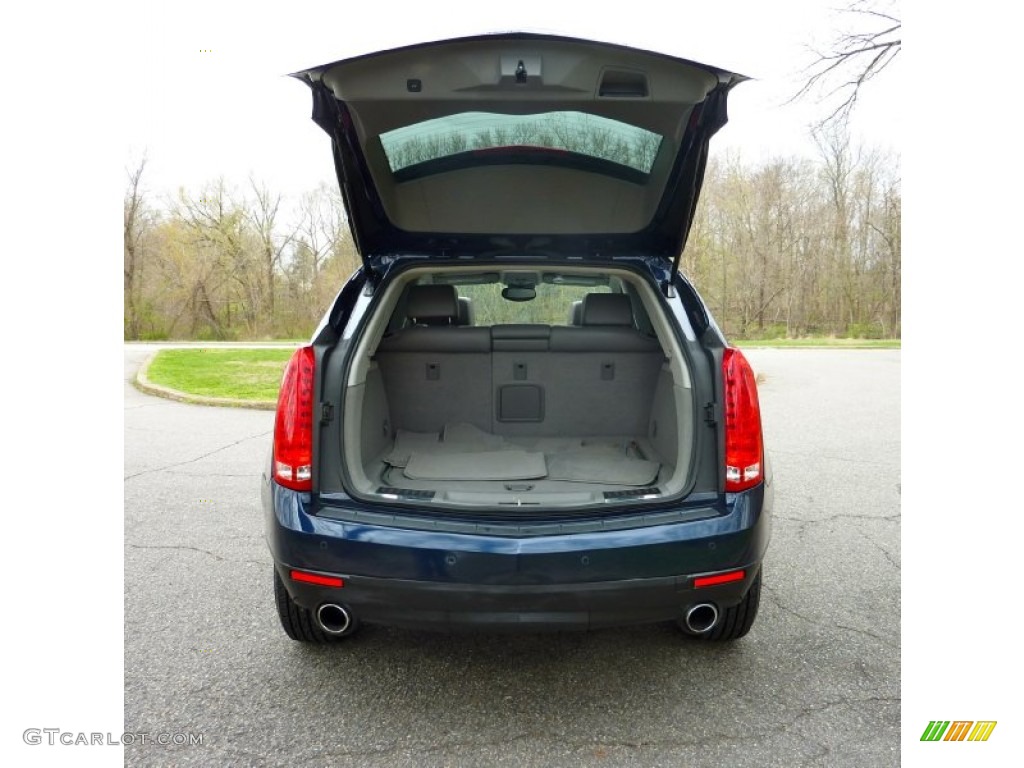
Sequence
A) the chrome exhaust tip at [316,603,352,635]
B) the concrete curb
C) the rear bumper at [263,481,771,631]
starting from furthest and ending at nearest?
the concrete curb → the chrome exhaust tip at [316,603,352,635] → the rear bumper at [263,481,771,631]

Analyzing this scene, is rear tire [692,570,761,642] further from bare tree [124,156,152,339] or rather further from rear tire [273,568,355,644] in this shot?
bare tree [124,156,152,339]

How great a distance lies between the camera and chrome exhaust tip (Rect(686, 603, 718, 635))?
1.85 meters

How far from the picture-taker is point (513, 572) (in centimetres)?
172

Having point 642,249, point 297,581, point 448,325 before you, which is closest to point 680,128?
point 642,249

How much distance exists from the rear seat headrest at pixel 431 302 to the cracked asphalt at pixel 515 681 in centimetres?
153

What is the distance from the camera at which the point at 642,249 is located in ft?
8.70

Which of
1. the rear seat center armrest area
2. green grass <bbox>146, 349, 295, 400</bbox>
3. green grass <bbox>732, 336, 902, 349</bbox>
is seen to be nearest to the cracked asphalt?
the rear seat center armrest area

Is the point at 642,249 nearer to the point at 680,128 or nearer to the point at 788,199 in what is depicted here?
the point at 680,128

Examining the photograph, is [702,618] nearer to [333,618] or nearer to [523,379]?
[333,618]

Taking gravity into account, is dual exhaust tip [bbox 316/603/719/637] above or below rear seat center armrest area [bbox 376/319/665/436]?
below

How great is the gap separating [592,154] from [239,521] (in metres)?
2.97
